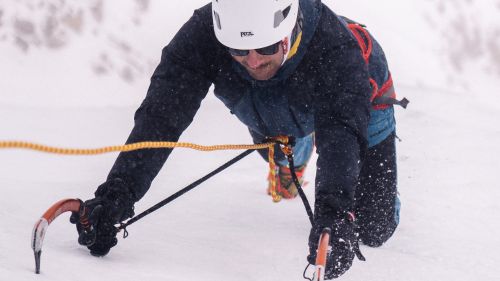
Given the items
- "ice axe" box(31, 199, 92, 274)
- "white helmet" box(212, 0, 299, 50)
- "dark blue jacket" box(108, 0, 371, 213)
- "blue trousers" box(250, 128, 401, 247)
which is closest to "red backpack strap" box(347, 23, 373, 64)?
"dark blue jacket" box(108, 0, 371, 213)

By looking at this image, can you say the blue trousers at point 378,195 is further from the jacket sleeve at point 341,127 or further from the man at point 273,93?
the jacket sleeve at point 341,127

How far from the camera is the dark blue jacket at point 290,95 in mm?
2246

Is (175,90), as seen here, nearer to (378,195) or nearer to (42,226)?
(42,226)

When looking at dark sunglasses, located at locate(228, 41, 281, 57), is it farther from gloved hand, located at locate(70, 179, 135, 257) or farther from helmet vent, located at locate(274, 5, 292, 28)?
gloved hand, located at locate(70, 179, 135, 257)

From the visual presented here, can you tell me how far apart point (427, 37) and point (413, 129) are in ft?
6.94

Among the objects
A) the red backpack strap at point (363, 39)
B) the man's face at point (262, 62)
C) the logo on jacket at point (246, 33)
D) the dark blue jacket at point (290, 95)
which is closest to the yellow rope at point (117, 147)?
the dark blue jacket at point (290, 95)

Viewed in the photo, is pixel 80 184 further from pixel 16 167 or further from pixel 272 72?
pixel 272 72

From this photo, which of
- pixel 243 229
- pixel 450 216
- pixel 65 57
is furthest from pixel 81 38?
pixel 450 216

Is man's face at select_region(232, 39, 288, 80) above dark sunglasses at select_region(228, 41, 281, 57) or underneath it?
underneath

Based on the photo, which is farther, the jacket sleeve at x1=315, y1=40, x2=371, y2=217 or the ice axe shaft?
the jacket sleeve at x1=315, y1=40, x2=371, y2=217

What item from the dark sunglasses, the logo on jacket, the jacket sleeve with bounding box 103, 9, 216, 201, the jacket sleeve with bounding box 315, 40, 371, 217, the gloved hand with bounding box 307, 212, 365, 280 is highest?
the logo on jacket

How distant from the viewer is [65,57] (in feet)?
19.3

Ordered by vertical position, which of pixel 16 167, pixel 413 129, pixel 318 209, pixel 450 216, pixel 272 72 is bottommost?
pixel 413 129

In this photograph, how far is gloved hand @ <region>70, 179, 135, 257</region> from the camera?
2021mm
